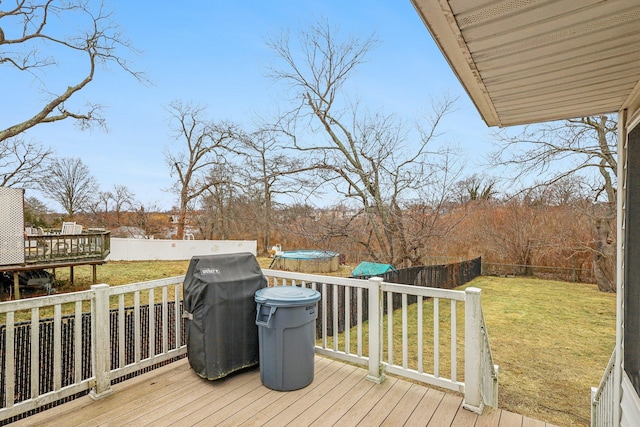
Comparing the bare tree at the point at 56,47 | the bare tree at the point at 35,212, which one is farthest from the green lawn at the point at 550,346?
the bare tree at the point at 35,212

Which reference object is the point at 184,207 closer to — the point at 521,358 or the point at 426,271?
the point at 426,271

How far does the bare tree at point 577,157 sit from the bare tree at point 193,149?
1512 centimetres

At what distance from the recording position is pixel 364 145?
902 cm

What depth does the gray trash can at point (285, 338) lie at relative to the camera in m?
2.73

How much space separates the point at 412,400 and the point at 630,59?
2.63 meters

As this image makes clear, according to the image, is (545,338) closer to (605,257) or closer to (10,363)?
(605,257)

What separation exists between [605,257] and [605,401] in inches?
417

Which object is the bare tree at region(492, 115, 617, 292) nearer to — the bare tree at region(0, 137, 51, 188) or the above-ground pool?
the above-ground pool

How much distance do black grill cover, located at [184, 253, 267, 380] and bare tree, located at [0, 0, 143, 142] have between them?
40.1 ft

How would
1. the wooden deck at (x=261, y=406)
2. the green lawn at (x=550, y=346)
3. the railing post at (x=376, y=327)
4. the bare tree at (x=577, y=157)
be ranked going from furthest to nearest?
1. the bare tree at (x=577, y=157)
2. the green lawn at (x=550, y=346)
3. the railing post at (x=376, y=327)
4. the wooden deck at (x=261, y=406)

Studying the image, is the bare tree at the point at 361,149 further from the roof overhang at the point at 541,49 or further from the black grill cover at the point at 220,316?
the roof overhang at the point at 541,49

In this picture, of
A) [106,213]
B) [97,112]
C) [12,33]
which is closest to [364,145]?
[97,112]

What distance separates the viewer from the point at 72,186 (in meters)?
21.2

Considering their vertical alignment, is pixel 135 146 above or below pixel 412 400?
above
